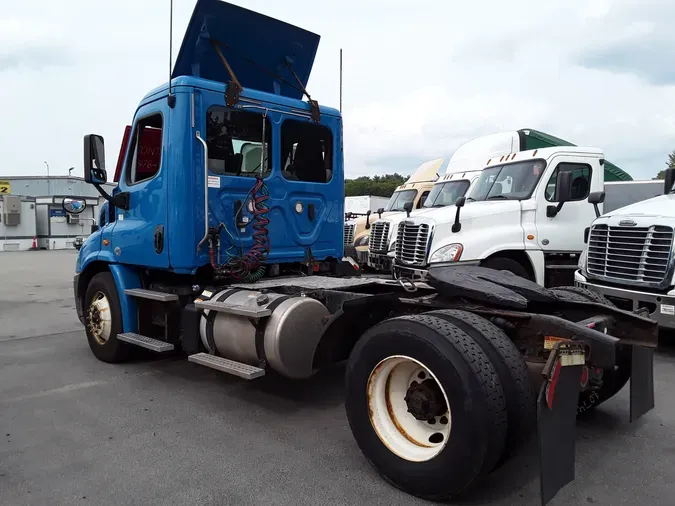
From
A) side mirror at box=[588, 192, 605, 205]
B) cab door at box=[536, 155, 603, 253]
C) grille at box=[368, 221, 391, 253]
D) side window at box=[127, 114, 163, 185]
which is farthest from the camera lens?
grille at box=[368, 221, 391, 253]

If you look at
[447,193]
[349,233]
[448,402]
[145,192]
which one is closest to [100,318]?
[145,192]

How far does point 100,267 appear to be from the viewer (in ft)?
21.1

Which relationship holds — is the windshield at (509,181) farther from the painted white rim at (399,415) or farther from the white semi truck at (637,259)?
the painted white rim at (399,415)

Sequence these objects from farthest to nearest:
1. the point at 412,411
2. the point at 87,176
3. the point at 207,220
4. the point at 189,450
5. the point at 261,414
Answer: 1. the point at 87,176
2. the point at 207,220
3. the point at 261,414
4. the point at 189,450
5. the point at 412,411

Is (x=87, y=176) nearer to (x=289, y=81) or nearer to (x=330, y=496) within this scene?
(x=289, y=81)

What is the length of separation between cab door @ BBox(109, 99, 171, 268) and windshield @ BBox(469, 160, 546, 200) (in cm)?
547

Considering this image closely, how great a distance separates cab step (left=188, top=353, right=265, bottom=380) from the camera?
4262mm

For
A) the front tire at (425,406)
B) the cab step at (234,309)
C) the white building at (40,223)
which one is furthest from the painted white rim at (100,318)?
the white building at (40,223)

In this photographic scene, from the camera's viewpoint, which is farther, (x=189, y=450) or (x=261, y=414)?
(x=261, y=414)

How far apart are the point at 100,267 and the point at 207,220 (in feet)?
7.19

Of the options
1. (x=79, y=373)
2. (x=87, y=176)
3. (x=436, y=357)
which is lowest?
(x=79, y=373)

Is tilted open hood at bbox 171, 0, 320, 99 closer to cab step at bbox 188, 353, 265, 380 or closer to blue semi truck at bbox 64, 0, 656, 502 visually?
blue semi truck at bbox 64, 0, 656, 502

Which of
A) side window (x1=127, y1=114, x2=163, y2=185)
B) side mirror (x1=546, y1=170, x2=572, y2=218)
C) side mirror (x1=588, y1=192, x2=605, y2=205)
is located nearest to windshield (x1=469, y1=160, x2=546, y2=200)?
side mirror (x1=546, y1=170, x2=572, y2=218)

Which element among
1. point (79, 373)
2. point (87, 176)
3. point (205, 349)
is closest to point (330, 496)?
point (205, 349)
